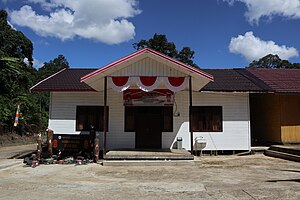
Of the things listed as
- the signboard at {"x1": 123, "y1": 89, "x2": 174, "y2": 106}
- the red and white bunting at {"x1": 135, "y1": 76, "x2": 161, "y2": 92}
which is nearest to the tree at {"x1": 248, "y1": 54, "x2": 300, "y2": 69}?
the signboard at {"x1": 123, "y1": 89, "x2": 174, "y2": 106}

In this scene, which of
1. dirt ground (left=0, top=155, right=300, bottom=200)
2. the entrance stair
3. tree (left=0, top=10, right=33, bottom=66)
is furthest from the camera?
tree (left=0, top=10, right=33, bottom=66)

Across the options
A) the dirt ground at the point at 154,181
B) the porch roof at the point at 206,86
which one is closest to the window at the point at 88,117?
the porch roof at the point at 206,86

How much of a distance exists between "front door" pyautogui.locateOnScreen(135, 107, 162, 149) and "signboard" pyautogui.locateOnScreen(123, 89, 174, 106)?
452mm

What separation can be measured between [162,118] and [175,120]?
2.13 ft

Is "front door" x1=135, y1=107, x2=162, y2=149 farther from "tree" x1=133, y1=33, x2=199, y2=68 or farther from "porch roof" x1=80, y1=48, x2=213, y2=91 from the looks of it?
"tree" x1=133, y1=33, x2=199, y2=68

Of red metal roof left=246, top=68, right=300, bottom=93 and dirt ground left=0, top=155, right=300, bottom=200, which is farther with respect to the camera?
red metal roof left=246, top=68, right=300, bottom=93

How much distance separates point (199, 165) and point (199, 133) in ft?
11.8

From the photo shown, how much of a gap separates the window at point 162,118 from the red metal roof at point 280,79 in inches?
208

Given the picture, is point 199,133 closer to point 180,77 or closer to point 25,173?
point 180,77

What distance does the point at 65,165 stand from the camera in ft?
38.0

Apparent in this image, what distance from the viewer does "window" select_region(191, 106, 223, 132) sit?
1486cm

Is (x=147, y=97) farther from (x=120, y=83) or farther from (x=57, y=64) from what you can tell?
(x=57, y=64)

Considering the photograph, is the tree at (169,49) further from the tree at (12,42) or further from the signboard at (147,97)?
the signboard at (147,97)

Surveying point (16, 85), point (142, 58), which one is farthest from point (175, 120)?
point (16, 85)
